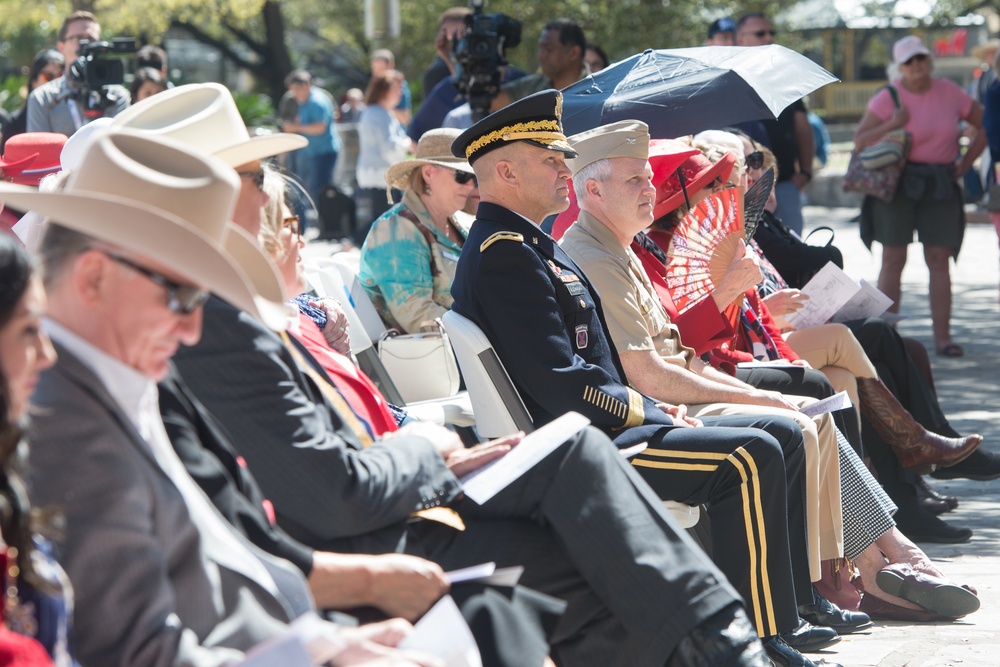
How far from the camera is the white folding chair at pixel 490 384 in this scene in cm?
383

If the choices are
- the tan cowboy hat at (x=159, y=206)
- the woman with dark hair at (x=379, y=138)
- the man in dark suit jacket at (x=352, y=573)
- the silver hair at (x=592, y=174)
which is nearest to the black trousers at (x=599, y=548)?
the man in dark suit jacket at (x=352, y=573)

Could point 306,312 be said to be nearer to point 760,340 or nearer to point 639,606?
point 639,606

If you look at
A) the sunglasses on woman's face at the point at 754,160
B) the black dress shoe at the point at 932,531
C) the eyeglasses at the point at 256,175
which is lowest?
the black dress shoe at the point at 932,531

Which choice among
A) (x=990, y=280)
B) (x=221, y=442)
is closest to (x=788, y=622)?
(x=221, y=442)

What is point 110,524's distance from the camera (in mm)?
1973

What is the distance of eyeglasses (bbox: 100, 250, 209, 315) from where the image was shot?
2.07 metres

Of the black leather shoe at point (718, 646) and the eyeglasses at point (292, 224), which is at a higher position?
the eyeglasses at point (292, 224)

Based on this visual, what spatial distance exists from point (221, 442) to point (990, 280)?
11.2m

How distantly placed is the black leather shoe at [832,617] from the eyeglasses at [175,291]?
270 cm

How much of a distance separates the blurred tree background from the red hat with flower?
16034mm

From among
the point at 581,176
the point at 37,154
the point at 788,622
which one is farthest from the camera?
the point at 37,154

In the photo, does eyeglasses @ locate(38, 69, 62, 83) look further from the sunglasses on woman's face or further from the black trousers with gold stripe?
the black trousers with gold stripe

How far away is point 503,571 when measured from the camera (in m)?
2.66

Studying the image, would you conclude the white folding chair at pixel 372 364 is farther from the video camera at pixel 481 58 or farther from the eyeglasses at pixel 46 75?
the eyeglasses at pixel 46 75
